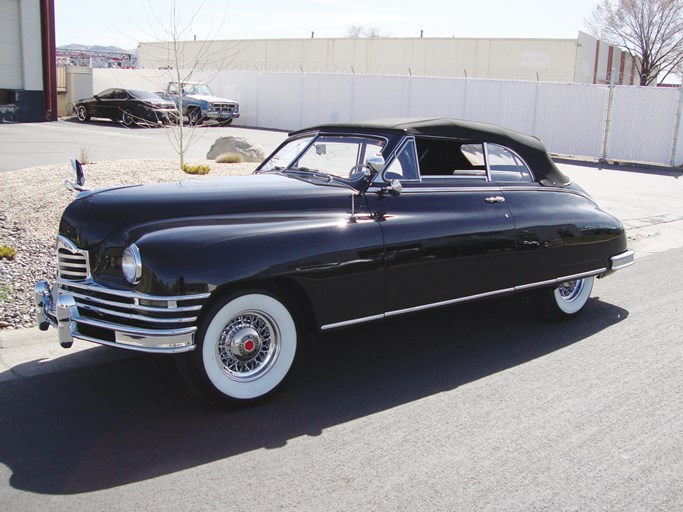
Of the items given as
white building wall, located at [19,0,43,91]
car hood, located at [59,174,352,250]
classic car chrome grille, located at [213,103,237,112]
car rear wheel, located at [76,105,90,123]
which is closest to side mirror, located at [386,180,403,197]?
car hood, located at [59,174,352,250]

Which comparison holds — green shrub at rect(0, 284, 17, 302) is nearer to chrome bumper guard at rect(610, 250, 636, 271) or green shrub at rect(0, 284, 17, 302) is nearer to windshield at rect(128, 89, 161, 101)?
chrome bumper guard at rect(610, 250, 636, 271)

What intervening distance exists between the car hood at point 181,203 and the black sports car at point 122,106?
74.4 feet

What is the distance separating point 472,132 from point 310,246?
6.49 feet

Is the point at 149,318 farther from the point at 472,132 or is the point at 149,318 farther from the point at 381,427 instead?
the point at 472,132

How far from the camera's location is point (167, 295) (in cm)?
395

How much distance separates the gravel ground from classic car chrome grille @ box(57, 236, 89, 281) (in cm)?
148

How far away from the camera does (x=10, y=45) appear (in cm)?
2464

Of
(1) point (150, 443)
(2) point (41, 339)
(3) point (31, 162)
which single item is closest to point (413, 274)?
(1) point (150, 443)

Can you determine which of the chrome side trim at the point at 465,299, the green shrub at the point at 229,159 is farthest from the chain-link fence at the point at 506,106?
the chrome side trim at the point at 465,299

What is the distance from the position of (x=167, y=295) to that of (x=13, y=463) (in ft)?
3.70

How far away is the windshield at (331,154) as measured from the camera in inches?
209

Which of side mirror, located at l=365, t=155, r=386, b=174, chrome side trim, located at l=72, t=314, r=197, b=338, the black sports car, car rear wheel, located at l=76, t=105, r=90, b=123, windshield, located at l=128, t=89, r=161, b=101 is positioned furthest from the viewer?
car rear wheel, located at l=76, t=105, r=90, b=123

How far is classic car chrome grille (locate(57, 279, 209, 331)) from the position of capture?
13.0ft

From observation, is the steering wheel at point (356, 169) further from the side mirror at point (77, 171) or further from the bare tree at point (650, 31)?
the bare tree at point (650, 31)
